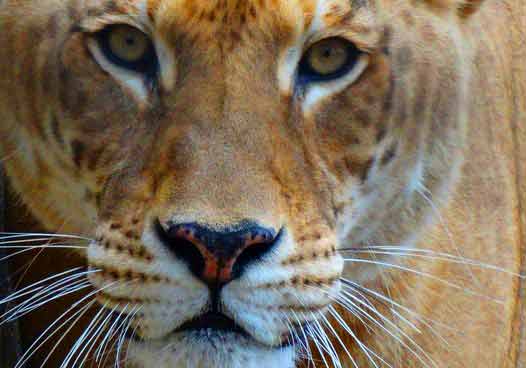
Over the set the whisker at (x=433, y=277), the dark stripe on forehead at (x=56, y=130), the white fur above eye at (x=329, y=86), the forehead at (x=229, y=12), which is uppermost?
the forehead at (x=229, y=12)

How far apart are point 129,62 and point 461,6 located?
925 mm

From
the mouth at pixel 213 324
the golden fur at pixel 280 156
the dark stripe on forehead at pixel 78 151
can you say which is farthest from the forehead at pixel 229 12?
the mouth at pixel 213 324

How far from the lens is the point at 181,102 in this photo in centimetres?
207

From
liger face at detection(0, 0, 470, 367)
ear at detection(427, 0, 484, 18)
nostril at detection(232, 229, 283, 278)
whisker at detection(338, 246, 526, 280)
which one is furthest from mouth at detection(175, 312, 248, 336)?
ear at detection(427, 0, 484, 18)

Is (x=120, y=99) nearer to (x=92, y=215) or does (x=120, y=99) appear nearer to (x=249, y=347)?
(x=92, y=215)

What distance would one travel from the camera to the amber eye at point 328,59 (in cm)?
220

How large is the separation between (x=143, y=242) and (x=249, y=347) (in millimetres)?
312

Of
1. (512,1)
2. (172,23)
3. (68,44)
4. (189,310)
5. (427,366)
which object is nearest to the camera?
(189,310)

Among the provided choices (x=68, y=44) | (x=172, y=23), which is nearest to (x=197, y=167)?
(x=172, y=23)

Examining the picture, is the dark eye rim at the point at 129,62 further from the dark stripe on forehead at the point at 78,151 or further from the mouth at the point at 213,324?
the mouth at the point at 213,324

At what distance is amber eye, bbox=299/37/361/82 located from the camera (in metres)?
2.20

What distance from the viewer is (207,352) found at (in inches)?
78.2

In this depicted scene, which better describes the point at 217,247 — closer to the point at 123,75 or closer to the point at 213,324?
the point at 213,324

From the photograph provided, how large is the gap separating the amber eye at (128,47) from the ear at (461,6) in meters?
0.78
